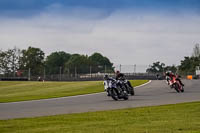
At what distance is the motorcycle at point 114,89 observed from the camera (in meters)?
21.3

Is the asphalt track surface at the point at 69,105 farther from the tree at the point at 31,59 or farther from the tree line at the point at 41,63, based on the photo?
the tree at the point at 31,59

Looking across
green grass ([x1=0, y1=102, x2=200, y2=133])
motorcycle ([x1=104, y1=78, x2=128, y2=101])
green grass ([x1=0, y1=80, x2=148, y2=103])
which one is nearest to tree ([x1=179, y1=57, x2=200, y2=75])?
green grass ([x1=0, y1=80, x2=148, y2=103])

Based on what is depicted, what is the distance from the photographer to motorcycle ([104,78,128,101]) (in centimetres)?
2127

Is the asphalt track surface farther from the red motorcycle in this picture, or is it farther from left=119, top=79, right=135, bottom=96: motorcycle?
the red motorcycle

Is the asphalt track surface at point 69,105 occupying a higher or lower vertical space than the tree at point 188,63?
lower

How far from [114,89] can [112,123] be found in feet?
33.5

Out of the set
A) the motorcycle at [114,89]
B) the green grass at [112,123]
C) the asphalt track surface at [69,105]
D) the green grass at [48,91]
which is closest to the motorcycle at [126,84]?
the motorcycle at [114,89]

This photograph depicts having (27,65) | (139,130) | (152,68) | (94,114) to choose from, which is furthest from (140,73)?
(27,65)

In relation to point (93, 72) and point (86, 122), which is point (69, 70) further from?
point (86, 122)

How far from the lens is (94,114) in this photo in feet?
45.9

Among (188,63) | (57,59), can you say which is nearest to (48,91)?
(188,63)

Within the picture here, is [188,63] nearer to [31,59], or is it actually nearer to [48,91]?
[31,59]

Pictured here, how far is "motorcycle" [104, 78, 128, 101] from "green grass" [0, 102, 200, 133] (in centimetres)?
720

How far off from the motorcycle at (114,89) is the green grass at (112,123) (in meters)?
7.20
